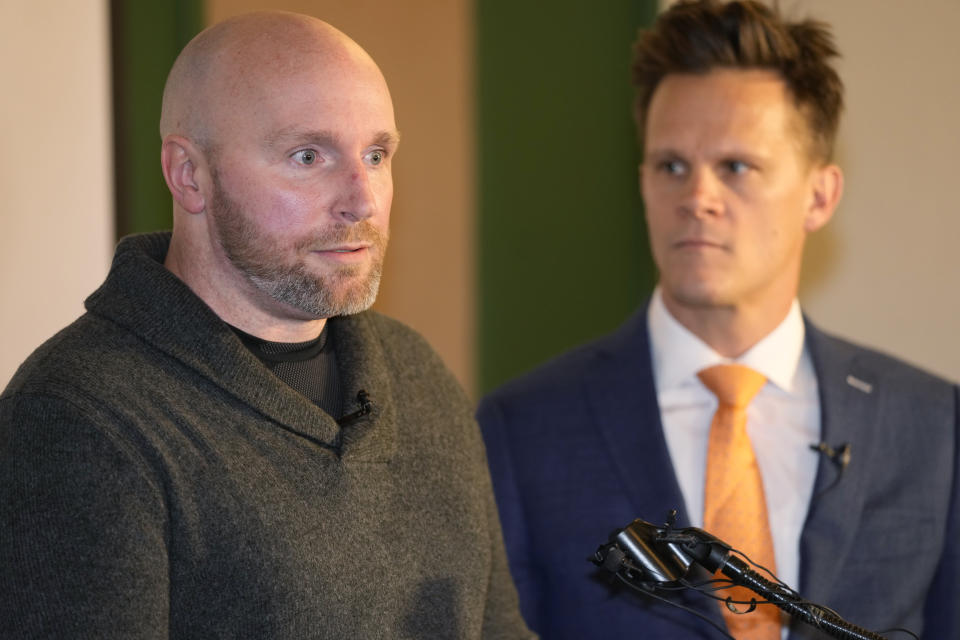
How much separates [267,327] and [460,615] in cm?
43

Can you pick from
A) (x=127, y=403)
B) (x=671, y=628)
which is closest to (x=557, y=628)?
(x=671, y=628)

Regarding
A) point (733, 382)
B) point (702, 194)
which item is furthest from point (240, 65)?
point (733, 382)

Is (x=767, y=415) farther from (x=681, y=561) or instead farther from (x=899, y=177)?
(x=899, y=177)

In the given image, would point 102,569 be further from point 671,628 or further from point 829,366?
point 829,366

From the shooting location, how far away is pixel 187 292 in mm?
1365

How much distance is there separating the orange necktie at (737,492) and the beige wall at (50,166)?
1020mm

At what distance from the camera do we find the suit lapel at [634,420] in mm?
1893

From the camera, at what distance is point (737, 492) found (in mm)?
1895

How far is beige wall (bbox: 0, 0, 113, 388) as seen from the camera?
1738 mm

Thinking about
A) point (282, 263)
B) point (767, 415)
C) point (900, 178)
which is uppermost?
point (900, 178)

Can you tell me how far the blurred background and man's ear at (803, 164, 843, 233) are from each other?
493mm

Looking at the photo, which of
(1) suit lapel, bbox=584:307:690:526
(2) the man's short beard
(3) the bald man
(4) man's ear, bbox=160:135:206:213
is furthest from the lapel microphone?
(4) man's ear, bbox=160:135:206:213

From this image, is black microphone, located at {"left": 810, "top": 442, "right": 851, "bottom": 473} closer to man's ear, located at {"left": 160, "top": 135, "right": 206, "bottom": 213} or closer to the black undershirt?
the black undershirt

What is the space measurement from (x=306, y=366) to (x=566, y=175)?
5.42 feet
